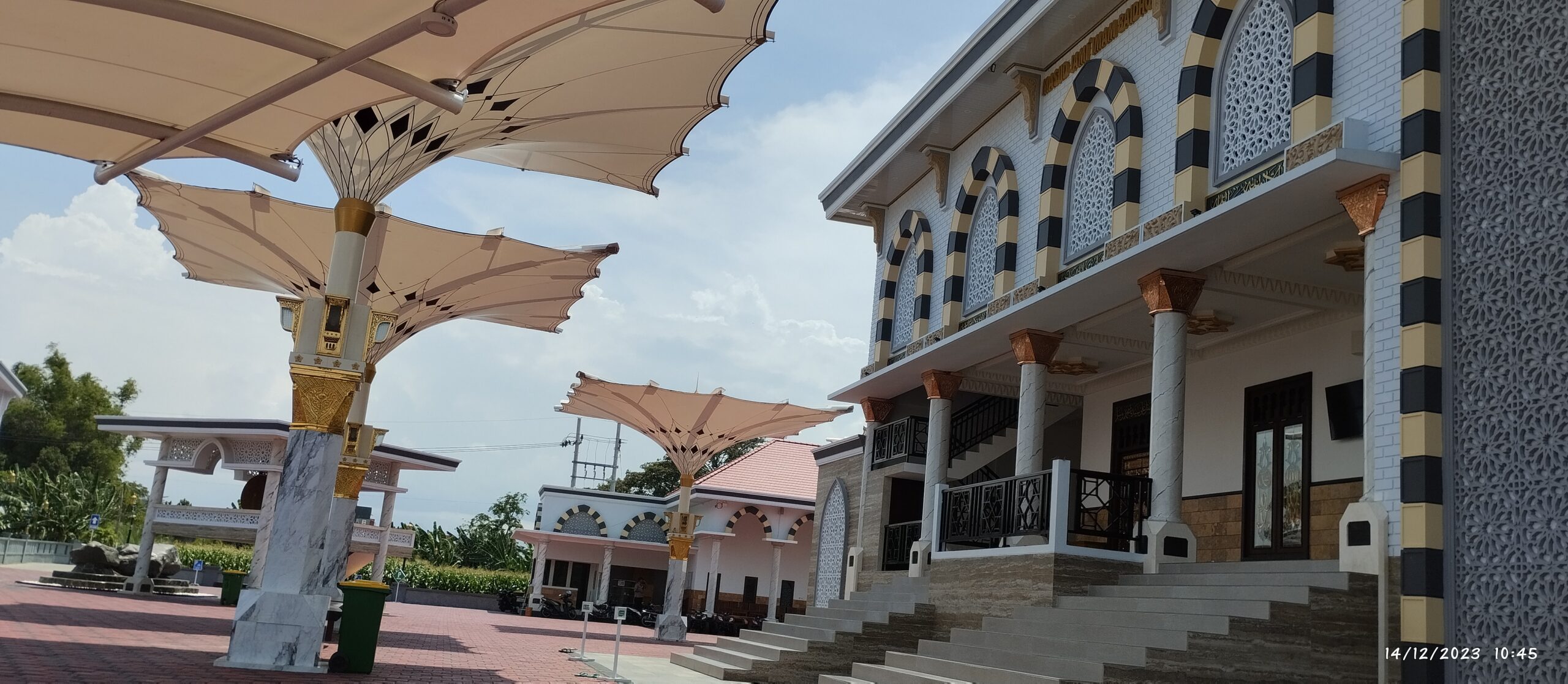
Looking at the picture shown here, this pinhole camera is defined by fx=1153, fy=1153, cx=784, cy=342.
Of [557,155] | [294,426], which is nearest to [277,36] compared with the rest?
[294,426]

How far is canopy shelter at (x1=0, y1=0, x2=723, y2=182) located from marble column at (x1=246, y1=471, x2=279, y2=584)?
118 inches

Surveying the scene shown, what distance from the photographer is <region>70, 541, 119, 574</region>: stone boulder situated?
23.5 m

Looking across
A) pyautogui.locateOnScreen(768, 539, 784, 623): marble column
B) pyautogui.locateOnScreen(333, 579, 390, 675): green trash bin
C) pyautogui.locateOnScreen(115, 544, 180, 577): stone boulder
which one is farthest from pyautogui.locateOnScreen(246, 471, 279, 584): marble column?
pyautogui.locateOnScreen(768, 539, 784, 623): marble column

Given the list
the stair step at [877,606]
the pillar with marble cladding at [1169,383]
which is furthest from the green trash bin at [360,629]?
the pillar with marble cladding at [1169,383]

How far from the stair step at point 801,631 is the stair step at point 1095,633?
2.91 m

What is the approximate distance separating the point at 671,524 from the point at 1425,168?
17110 mm

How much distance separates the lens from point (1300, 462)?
1104 centimetres

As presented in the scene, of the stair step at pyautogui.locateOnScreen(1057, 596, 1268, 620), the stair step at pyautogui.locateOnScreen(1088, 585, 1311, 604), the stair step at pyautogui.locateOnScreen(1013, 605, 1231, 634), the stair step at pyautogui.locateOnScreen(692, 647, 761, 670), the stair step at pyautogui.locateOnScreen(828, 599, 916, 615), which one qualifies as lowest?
the stair step at pyautogui.locateOnScreen(692, 647, 761, 670)

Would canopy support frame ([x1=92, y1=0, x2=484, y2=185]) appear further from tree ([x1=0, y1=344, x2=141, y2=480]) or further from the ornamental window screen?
tree ([x1=0, y1=344, x2=141, y2=480])

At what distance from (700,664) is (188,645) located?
19.0 ft

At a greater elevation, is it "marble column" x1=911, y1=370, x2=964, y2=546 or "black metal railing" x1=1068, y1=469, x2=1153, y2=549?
"marble column" x1=911, y1=370, x2=964, y2=546

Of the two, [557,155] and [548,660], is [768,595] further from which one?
[557,155]

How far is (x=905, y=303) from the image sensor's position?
54.2ft
